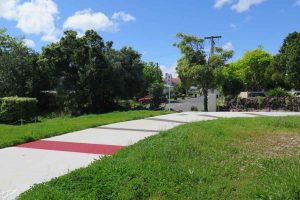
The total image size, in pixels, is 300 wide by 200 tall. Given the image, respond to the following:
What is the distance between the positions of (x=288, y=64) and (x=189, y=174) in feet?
119

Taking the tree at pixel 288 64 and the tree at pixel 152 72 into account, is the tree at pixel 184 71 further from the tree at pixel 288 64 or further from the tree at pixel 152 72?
the tree at pixel 152 72

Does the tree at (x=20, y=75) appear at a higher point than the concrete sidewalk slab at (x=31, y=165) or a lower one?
higher

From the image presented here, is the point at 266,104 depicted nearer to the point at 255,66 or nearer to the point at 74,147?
the point at 74,147

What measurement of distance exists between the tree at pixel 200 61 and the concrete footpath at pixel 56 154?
12.6 m

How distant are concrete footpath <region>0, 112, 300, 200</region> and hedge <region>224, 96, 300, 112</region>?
1260 centimetres

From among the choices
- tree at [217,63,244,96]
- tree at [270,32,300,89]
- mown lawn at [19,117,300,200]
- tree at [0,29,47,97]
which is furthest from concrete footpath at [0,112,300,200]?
tree at [217,63,244,96]

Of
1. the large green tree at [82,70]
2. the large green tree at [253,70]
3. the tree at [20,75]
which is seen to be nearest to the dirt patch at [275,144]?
the large green tree at [82,70]

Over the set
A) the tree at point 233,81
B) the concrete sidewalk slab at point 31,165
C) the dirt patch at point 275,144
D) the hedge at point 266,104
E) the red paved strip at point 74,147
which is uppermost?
the tree at point 233,81

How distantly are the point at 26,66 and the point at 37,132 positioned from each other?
1769cm

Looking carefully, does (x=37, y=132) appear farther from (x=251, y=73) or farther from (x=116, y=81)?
(x=251, y=73)

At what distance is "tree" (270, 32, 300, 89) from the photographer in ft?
129

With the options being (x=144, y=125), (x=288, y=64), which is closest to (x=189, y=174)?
(x=144, y=125)

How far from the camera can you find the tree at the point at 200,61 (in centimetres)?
2605

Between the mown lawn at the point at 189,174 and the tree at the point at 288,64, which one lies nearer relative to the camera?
Answer: the mown lawn at the point at 189,174
